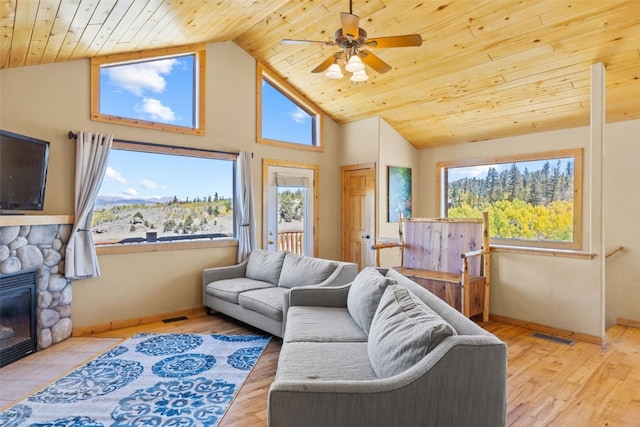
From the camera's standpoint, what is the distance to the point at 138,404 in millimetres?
2484

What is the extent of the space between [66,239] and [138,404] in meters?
2.13

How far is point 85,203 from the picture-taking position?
3846 millimetres

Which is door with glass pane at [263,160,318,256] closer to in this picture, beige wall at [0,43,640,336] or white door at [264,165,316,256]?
white door at [264,165,316,256]

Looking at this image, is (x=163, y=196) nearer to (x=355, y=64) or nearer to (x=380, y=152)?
(x=355, y=64)

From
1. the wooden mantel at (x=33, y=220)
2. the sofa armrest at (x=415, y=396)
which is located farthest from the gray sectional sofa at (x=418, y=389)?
the wooden mantel at (x=33, y=220)

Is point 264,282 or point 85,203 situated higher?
point 85,203

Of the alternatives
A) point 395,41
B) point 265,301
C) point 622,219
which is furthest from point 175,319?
point 622,219

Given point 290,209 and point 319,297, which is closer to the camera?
point 319,297

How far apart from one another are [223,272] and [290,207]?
154 cm

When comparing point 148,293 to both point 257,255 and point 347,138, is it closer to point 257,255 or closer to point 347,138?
point 257,255

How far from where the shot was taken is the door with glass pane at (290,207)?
5.48m

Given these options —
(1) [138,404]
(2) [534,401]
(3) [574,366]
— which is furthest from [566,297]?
(1) [138,404]

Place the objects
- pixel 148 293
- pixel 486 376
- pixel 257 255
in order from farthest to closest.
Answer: pixel 257 255 → pixel 148 293 → pixel 486 376

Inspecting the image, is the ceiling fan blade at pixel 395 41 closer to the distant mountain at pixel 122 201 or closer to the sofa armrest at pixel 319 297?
the sofa armrest at pixel 319 297
